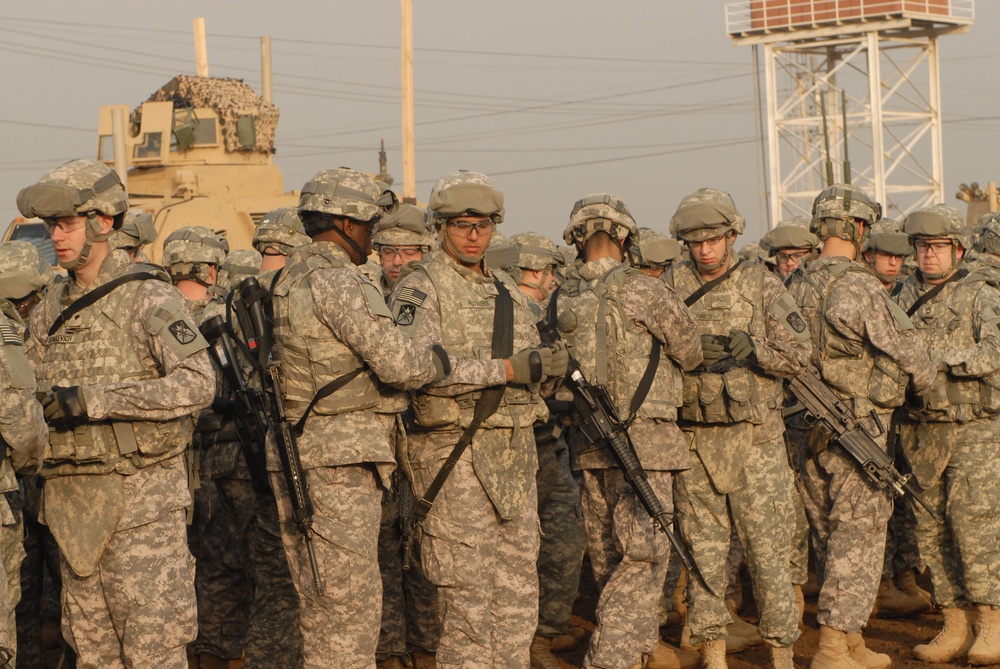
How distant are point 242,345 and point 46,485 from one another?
1606 mm

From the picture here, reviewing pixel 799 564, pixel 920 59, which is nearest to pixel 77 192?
pixel 799 564

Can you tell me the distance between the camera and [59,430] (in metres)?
5.47

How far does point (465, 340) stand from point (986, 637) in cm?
364

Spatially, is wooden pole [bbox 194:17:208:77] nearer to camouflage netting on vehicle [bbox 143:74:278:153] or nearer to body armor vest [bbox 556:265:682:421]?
camouflage netting on vehicle [bbox 143:74:278:153]

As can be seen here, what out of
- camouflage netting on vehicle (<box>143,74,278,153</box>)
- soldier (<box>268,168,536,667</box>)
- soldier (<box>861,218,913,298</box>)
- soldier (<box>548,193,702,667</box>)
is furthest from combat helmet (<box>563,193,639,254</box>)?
camouflage netting on vehicle (<box>143,74,278,153</box>)

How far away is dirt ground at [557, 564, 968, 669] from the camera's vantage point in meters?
7.89

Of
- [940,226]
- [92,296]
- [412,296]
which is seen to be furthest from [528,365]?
[940,226]

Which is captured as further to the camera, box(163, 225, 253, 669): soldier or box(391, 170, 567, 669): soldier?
box(163, 225, 253, 669): soldier

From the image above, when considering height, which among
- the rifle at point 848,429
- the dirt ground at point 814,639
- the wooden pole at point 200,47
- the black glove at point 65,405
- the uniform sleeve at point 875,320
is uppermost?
the wooden pole at point 200,47

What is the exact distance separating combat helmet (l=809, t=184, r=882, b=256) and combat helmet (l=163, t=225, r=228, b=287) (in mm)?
3370

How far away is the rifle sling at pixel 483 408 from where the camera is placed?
6059mm

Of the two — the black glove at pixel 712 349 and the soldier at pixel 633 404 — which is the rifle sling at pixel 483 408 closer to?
the soldier at pixel 633 404

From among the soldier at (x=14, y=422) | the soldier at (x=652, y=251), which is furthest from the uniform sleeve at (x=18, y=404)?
the soldier at (x=652, y=251)

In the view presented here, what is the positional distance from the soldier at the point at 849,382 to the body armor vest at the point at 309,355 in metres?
2.75
